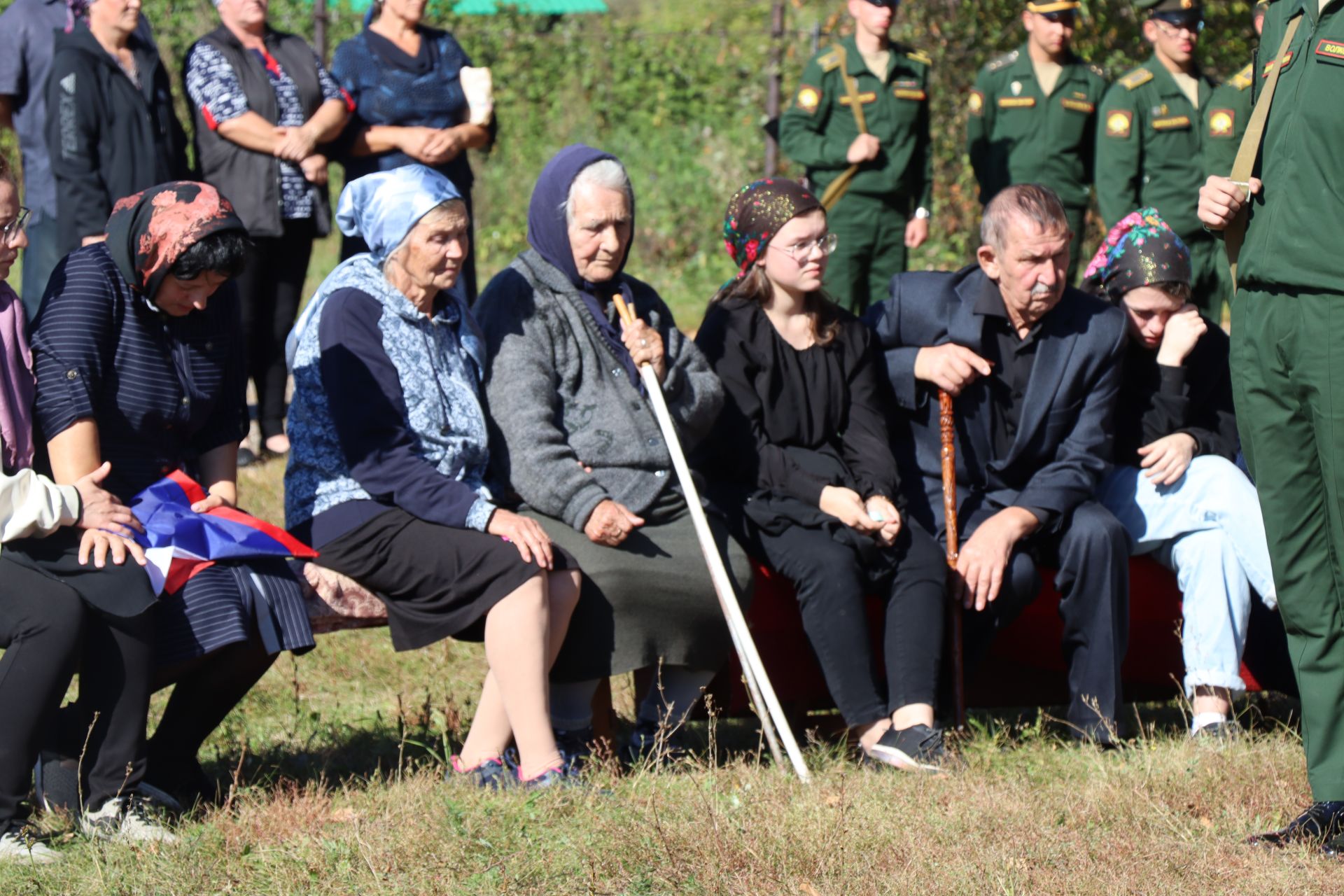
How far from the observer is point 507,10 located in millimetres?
13023

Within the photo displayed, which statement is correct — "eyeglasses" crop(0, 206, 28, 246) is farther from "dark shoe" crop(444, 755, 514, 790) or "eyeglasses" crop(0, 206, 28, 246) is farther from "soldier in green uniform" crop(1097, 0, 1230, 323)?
"soldier in green uniform" crop(1097, 0, 1230, 323)

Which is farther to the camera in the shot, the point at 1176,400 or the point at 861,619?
the point at 1176,400

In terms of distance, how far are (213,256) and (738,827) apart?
175 centimetres

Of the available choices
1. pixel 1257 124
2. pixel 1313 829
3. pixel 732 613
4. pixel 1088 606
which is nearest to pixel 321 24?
pixel 732 613

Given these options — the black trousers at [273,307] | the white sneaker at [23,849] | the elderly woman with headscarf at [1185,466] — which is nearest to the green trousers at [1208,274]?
the elderly woman with headscarf at [1185,466]

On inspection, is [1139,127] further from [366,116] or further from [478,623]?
[478,623]

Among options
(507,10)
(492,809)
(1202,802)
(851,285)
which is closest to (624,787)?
(492,809)

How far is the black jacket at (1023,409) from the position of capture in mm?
4500

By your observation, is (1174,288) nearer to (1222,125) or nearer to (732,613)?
(732,613)

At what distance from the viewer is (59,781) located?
3619 mm

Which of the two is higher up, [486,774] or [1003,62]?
[1003,62]

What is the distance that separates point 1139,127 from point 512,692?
17.0 ft

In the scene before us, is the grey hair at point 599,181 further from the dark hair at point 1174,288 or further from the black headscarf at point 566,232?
the dark hair at point 1174,288

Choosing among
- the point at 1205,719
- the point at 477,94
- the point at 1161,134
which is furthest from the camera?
the point at 1161,134
